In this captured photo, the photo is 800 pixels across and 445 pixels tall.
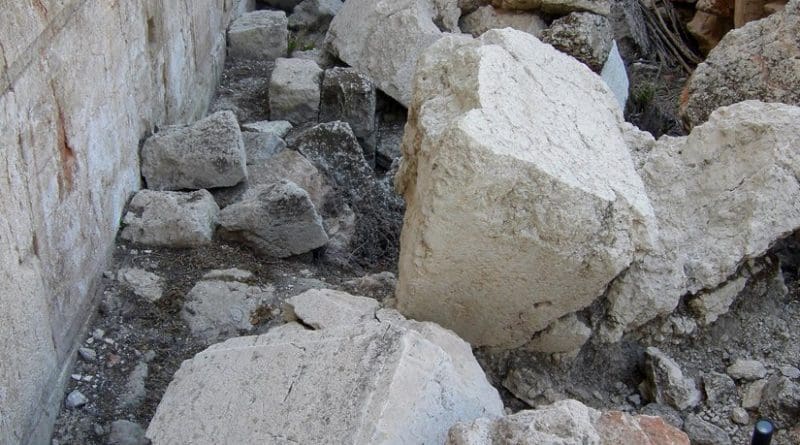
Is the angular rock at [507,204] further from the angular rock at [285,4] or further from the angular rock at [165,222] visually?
the angular rock at [285,4]

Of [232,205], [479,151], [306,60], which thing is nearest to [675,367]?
[479,151]

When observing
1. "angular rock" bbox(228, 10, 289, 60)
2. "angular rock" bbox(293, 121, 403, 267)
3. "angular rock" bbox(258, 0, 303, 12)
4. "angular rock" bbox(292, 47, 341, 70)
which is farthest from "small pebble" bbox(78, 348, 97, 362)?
"angular rock" bbox(258, 0, 303, 12)

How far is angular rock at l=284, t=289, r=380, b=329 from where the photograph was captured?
299cm

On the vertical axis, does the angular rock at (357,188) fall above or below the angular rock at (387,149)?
above

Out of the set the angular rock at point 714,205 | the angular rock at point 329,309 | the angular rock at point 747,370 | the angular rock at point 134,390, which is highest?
the angular rock at point 714,205

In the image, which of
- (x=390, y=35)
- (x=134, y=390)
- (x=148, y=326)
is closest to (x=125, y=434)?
(x=134, y=390)

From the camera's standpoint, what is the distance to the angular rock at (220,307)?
3.54 m

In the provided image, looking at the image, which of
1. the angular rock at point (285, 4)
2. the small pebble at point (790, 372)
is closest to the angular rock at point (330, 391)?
the small pebble at point (790, 372)

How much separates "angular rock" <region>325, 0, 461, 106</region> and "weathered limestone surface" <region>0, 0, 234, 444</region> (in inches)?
72.0

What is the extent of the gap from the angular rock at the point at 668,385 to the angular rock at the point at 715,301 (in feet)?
0.71

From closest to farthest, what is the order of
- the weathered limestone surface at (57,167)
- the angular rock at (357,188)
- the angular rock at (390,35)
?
the weathered limestone surface at (57,167) < the angular rock at (357,188) < the angular rock at (390,35)

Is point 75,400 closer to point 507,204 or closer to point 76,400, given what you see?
point 76,400

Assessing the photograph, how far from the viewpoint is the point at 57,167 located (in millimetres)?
3102

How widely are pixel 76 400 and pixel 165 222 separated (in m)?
0.99
